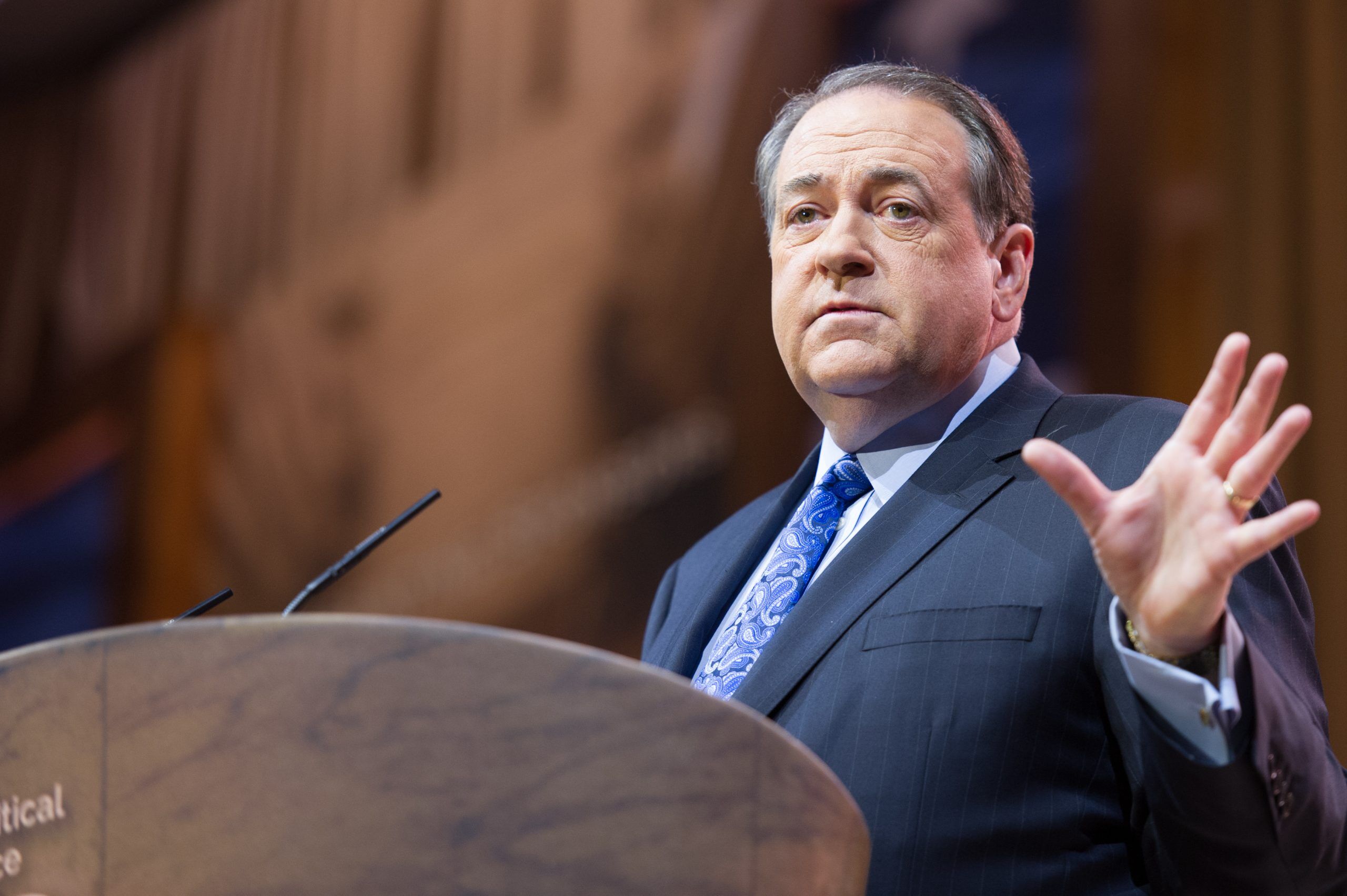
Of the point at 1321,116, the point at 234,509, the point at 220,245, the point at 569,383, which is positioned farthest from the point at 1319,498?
the point at 220,245

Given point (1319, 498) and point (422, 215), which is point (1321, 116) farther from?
point (422, 215)

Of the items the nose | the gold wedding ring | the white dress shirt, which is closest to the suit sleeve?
the gold wedding ring

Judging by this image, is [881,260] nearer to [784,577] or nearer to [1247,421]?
[784,577]

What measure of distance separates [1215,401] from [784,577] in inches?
24.6

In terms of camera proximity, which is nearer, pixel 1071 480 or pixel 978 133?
pixel 1071 480

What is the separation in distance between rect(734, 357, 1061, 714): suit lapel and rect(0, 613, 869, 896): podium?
54 centimetres

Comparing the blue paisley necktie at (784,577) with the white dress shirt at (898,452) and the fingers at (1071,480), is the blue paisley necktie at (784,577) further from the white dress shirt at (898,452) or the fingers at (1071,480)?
the fingers at (1071,480)

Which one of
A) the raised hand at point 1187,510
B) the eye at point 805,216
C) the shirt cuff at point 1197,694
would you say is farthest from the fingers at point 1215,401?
the eye at point 805,216

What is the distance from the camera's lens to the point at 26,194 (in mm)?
4902

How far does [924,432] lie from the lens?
5.29 ft

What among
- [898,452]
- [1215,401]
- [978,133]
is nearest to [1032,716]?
[1215,401]

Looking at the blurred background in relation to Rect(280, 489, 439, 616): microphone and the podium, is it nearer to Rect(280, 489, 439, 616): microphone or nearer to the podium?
Rect(280, 489, 439, 616): microphone

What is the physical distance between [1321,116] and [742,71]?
59.7 inches

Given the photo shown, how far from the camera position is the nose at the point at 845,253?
1.61m
